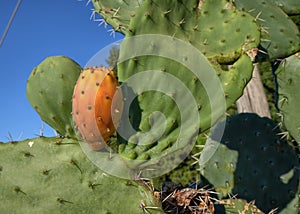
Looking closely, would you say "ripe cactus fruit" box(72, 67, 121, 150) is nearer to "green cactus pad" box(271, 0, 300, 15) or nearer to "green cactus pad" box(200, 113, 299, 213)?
"green cactus pad" box(200, 113, 299, 213)

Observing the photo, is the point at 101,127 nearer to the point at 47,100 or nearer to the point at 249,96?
the point at 47,100

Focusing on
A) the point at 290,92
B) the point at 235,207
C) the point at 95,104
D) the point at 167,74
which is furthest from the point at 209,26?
the point at 290,92

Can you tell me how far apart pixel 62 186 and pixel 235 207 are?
2.22 feet

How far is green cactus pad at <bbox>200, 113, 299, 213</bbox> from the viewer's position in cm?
176

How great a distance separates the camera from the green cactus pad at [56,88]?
1.36 metres

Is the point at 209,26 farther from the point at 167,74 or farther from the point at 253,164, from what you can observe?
the point at 253,164

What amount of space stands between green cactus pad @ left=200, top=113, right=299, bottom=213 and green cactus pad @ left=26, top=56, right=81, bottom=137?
2.23 ft

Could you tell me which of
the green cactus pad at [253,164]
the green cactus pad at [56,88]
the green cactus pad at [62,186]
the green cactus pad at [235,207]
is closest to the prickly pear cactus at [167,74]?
the green cactus pad at [62,186]

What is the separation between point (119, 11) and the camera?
1575mm

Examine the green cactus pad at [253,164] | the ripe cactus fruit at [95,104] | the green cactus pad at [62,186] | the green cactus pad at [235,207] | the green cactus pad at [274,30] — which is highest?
the ripe cactus fruit at [95,104]

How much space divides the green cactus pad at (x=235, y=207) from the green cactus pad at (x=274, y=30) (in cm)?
62

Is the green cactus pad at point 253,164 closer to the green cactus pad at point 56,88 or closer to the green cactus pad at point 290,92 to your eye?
the green cactus pad at point 290,92

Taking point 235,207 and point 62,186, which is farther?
point 235,207

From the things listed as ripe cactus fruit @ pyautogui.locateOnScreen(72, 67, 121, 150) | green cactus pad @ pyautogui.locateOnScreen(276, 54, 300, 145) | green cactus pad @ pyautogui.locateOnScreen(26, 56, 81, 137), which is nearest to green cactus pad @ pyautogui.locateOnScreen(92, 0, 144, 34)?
green cactus pad @ pyautogui.locateOnScreen(26, 56, 81, 137)
